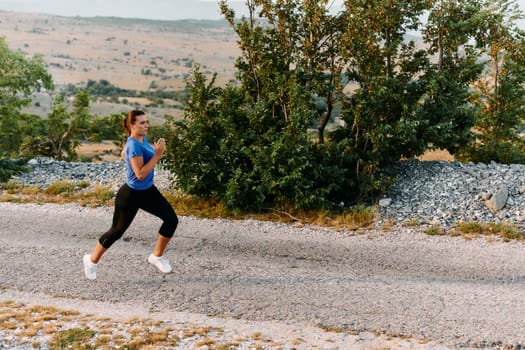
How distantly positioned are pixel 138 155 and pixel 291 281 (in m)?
2.89

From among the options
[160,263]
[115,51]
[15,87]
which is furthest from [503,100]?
[115,51]

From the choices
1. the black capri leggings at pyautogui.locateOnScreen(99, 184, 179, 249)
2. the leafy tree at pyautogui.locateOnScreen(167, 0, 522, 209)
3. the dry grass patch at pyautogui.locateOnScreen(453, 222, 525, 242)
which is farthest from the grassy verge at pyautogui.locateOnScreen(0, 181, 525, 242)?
the black capri leggings at pyautogui.locateOnScreen(99, 184, 179, 249)

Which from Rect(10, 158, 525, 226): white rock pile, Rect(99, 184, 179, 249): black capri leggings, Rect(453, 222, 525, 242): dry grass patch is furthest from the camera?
Rect(10, 158, 525, 226): white rock pile

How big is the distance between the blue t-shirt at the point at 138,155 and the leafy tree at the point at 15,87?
63.0 feet

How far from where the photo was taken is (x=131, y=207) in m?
7.82

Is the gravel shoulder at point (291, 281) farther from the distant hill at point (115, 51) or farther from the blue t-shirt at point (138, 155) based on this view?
the distant hill at point (115, 51)

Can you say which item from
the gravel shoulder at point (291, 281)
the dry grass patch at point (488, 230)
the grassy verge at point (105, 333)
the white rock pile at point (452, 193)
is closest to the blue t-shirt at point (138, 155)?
the gravel shoulder at point (291, 281)

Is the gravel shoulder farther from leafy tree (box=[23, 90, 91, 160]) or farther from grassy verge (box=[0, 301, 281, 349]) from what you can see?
leafy tree (box=[23, 90, 91, 160])

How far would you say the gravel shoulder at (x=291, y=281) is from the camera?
6.55m

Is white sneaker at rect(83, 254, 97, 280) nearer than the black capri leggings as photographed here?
No

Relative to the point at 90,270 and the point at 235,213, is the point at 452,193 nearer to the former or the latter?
the point at 235,213

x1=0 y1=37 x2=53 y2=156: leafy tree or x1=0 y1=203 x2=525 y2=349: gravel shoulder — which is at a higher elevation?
x1=0 y1=37 x2=53 y2=156: leafy tree

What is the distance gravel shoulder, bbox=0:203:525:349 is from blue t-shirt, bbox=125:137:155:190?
1453mm

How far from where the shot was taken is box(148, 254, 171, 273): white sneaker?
27.6ft
